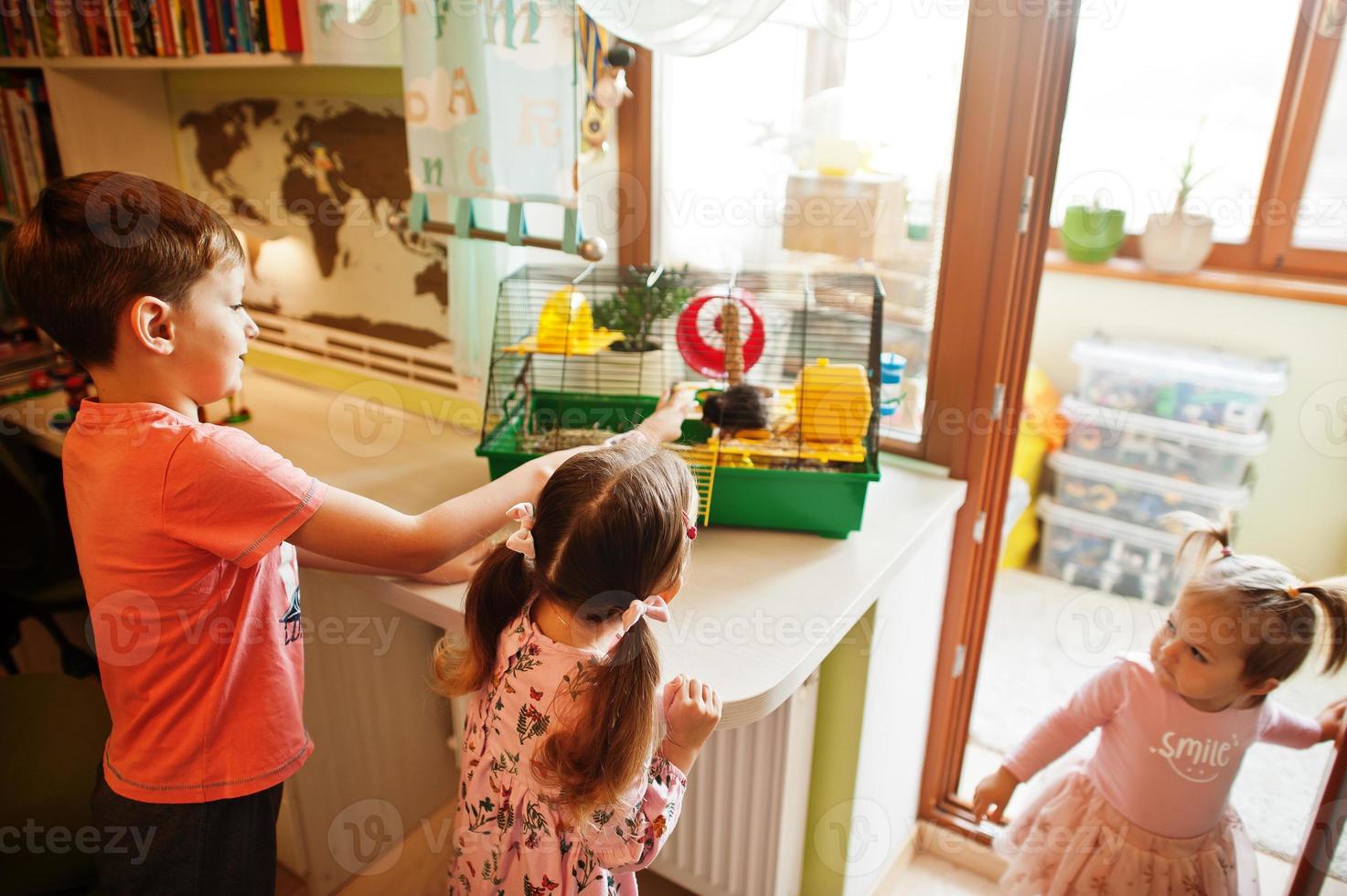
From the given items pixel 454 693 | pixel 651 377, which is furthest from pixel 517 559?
pixel 651 377

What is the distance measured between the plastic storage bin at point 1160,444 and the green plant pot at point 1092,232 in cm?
42

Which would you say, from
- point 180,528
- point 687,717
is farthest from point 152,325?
point 687,717

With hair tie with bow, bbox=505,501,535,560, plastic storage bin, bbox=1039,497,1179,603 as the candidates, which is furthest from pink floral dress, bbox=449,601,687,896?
plastic storage bin, bbox=1039,497,1179,603

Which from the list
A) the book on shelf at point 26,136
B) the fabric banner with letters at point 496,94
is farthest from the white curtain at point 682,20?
the book on shelf at point 26,136

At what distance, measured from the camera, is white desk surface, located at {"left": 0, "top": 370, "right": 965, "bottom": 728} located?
0.98 metres

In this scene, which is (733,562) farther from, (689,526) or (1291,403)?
(1291,403)

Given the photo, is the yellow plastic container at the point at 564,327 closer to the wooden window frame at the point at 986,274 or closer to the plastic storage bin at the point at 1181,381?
the wooden window frame at the point at 986,274

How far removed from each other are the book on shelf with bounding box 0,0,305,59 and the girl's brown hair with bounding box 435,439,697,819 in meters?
1.14

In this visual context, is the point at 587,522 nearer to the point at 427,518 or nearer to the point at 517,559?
the point at 517,559

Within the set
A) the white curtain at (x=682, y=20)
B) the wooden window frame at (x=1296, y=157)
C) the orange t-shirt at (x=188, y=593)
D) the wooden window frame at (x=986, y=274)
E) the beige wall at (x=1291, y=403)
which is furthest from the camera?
the beige wall at (x=1291, y=403)

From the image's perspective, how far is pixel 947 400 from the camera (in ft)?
4.52

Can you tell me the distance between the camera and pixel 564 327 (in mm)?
1321

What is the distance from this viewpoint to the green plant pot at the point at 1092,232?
2.23 meters

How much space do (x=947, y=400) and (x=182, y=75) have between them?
1.88 metres
